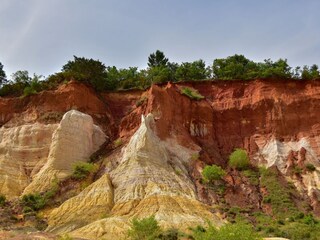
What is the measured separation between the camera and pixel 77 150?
48500mm

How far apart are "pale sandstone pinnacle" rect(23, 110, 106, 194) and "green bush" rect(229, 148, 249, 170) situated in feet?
39.5

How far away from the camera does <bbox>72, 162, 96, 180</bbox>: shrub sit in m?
44.6

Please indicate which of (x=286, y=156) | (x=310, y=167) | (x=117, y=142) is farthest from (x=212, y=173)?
(x=117, y=142)

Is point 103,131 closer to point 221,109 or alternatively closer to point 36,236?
point 221,109

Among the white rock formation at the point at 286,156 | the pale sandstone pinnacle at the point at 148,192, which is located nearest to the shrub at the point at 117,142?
the pale sandstone pinnacle at the point at 148,192

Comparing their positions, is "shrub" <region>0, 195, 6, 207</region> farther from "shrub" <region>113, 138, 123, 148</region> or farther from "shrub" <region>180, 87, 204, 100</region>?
"shrub" <region>180, 87, 204, 100</region>

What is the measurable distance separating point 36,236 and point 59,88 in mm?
28336

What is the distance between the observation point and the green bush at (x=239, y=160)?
4953 cm

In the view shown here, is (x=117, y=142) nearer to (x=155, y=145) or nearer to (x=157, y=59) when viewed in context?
(x=155, y=145)

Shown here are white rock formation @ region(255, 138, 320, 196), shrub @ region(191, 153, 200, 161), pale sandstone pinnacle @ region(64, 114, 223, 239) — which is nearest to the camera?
pale sandstone pinnacle @ region(64, 114, 223, 239)

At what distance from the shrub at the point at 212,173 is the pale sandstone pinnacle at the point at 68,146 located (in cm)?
1043

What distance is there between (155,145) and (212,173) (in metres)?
5.27

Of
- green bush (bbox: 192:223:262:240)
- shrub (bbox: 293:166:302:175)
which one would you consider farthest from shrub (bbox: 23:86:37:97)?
green bush (bbox: 192:223:262:240)

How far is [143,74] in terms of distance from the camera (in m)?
64.4
